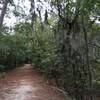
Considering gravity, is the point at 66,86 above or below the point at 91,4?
below

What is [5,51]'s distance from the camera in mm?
18188

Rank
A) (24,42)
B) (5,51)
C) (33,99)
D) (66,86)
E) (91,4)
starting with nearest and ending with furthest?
(91,4) → (33,99) → (66,86) → (5,51) → (24,42)

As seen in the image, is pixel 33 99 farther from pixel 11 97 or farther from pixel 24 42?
pixel 24 42

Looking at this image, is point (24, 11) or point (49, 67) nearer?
point (49, 67)

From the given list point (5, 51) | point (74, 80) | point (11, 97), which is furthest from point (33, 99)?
point (5, 51)

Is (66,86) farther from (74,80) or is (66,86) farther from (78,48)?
(78,48)

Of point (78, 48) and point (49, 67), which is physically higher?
point (78, 48)

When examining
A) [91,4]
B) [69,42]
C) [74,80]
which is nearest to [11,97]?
[74,80]

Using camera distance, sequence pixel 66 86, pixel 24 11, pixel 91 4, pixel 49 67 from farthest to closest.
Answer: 1. pixel 24 11
2. pixel 49 67
3. pixel 66 86
4. pixel 91 4

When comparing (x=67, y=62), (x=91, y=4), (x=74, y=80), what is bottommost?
(x=74, y=80)

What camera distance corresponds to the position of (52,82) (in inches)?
526

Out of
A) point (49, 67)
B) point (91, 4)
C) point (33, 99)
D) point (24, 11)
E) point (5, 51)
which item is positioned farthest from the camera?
point (24, 11)

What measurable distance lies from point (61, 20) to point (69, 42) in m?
0.98

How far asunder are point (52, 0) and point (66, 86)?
3742 millimetres
